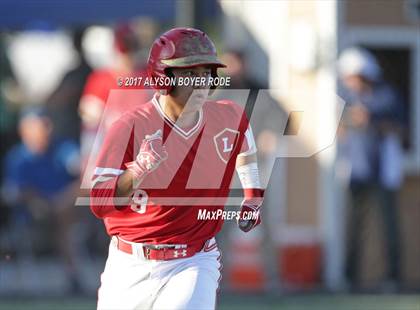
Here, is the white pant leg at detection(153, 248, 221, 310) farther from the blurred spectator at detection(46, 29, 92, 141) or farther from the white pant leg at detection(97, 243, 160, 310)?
the blurred spectator at detection(46, 29, 92, 141)

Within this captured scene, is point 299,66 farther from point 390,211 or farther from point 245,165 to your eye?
point 245,165

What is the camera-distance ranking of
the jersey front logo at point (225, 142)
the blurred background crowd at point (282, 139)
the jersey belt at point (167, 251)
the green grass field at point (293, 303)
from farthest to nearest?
the blurred background crowd at point (282, 139), the green grass field at point (293, 303), the jersey front logo at point (225, 142), the jersey belt at point (167, 251)

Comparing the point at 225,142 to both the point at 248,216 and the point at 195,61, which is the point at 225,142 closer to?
the point at 248,216

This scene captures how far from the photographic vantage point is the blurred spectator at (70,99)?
38.5ft

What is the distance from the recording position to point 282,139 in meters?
10.3

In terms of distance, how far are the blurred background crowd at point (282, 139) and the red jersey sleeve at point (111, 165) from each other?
4.42m

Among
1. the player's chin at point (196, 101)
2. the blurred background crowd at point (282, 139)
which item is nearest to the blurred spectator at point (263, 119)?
the blurred background crowd at point (282, 139)

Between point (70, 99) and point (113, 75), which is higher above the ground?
point (113, 75)

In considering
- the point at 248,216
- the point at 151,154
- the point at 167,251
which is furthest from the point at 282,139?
the point at 151,154

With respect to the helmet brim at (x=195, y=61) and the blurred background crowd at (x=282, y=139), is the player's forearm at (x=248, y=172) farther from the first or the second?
the blurred background crowd at (x=282, y=139)

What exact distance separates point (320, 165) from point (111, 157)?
19.7 feet

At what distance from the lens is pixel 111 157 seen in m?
5.34

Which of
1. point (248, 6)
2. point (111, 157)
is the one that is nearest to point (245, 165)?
point (111, 157)

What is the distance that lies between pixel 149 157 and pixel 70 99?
22.4ft
